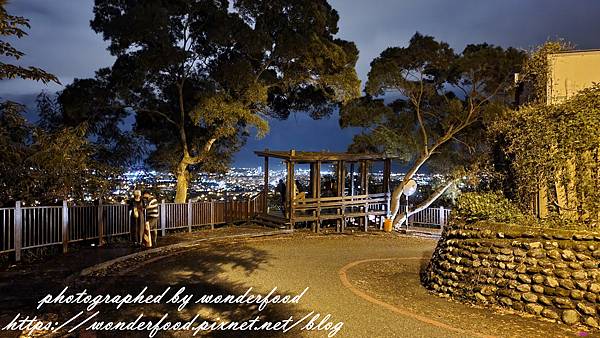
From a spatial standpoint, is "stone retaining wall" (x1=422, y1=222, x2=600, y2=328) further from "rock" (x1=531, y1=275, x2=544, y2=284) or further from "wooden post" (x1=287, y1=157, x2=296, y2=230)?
"wooden post" (x1=287, y1=157, x2=296, y2=230)

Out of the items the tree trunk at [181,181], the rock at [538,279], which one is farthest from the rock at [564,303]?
the tree trunk at [181,181]

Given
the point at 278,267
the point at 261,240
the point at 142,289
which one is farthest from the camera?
the point at 261,240

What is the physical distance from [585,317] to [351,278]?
4.06 meters

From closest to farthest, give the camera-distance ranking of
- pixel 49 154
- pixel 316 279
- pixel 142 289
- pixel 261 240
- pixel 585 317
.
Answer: pixel 585 317, pixel 142 289, pixel 316 279, pixel 49 154, pixel 261 240

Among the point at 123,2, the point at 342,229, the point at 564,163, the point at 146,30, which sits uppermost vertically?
the point at 123,2

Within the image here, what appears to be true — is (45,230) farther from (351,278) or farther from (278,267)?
(351,278)

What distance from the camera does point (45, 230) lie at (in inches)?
447

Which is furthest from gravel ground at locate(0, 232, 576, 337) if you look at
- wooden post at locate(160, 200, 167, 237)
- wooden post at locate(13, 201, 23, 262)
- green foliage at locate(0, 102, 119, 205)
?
green foliage at locate(0, 102, 119, 205)

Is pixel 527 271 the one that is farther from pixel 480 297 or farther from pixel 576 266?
pixel 480 297

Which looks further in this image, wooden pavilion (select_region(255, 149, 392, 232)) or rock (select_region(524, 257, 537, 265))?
wooden pavilion (select_region(255, 149, 392, 232))

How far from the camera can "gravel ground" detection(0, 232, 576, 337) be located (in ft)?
21.1

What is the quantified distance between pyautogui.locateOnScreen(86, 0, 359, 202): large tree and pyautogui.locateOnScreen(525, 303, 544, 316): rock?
42.0 ft

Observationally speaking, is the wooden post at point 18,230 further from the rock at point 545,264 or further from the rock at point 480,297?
the rock at point 545,264

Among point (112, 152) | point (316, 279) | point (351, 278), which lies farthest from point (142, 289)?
point (112, 152)
